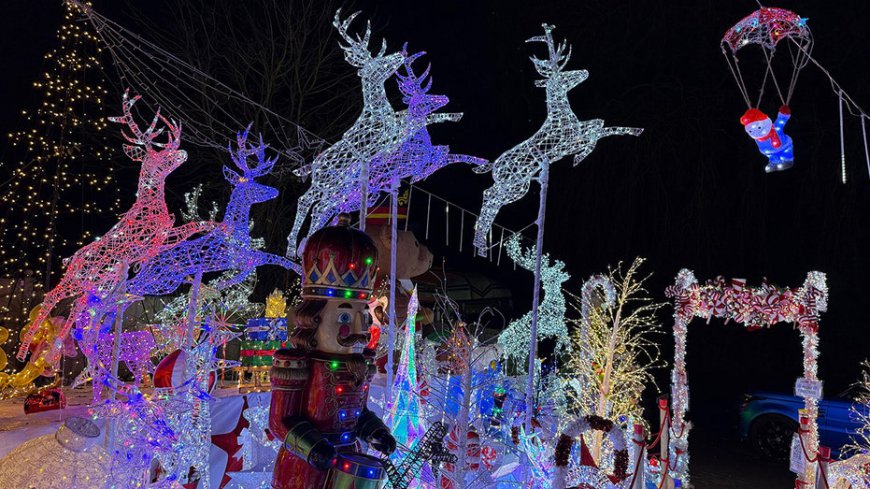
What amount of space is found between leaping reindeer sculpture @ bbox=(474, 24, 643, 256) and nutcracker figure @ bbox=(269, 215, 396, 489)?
142 inches

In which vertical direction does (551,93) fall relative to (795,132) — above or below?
below

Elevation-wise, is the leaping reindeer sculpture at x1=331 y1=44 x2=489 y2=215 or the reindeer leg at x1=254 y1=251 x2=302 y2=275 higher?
the leaping reindeer sculpture at x1=331 y1=44 x2=489 y2=215

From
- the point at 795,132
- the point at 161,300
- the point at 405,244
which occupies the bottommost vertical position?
the point at 161,300

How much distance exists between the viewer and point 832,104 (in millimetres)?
11289

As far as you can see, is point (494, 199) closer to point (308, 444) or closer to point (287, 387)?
point (287, 387)

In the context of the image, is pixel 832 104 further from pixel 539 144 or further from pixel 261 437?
pixel 261 437

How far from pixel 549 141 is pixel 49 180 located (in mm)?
7193

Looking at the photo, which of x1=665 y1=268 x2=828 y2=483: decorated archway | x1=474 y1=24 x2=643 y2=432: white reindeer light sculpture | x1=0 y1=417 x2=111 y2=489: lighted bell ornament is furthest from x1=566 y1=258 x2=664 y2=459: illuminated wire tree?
x1=0 y1=417 x2=111 y2=489: lighted bell ornament

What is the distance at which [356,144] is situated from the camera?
6211 mm

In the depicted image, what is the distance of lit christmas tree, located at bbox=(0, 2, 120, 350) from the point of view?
8.28m

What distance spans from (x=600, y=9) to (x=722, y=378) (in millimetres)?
8503

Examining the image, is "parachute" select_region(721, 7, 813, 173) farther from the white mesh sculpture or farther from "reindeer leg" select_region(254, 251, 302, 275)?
"reindeer leg" select_region(254, 251, 302, 275)

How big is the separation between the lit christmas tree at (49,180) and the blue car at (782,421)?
9.84 m

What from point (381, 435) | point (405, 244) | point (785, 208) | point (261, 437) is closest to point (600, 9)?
point (785, 208)
